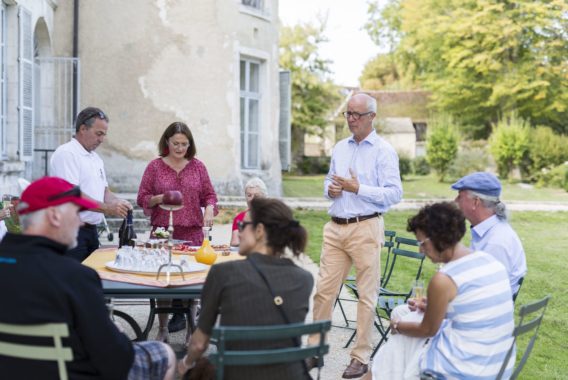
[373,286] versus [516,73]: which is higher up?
[516,73]

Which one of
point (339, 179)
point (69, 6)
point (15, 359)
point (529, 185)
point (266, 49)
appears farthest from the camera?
point (529, 185)

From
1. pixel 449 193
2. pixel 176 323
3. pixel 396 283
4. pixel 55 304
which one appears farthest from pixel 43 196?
pixel 449 193

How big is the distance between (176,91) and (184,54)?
77 centimetres

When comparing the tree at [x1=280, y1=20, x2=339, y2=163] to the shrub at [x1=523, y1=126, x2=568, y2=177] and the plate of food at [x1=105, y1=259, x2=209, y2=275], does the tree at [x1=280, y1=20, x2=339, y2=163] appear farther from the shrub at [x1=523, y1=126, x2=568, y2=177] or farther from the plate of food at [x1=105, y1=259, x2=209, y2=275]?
the plate of food at [x1=105, y1=259, x2=209, y2=275]

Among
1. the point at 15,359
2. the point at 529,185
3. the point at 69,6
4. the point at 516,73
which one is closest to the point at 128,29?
the point at 69,6

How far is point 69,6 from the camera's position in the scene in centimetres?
1448

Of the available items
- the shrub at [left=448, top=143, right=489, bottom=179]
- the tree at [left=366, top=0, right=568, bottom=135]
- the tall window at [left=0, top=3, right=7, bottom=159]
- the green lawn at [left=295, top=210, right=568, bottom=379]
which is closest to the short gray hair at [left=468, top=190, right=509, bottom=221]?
the green lawn at [left=295, top=210, right=568, bottom=379]

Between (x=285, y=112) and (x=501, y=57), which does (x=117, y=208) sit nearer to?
(x=285, y=112)

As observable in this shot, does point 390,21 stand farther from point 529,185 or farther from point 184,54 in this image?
point 184,54

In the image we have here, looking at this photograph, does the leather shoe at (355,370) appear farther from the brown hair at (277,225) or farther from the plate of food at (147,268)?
the brown hair at (277,225)

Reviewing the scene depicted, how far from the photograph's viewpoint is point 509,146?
32188mm

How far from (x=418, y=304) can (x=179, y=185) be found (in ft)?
7.66

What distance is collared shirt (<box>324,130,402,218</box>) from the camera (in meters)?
5.32

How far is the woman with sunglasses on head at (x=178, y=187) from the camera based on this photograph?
223 inches
